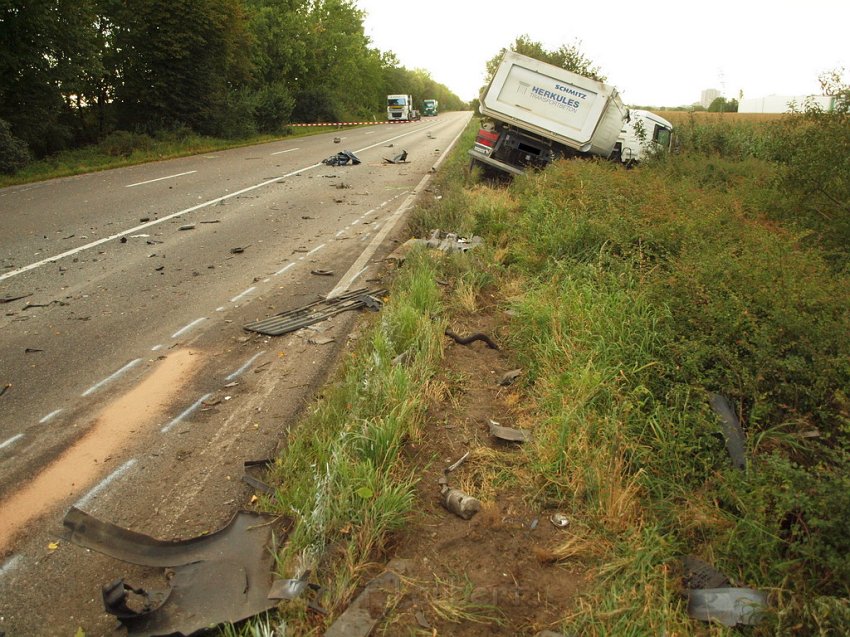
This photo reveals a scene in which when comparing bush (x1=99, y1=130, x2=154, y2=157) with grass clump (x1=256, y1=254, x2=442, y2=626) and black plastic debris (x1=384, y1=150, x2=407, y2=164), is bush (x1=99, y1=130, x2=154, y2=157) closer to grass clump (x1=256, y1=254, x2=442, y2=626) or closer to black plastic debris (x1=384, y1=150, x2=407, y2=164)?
black plastic debris (x1=384, y1=150, x2=407, y2=164)

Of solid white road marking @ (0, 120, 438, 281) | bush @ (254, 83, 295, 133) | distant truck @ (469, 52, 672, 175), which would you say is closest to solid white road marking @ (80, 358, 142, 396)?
solid white road marking @ (0, 120, 438, 281)

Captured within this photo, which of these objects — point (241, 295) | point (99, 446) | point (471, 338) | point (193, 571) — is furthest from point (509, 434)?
point (241, 295)

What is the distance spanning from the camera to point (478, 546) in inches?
111

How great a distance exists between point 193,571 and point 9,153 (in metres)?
16.5

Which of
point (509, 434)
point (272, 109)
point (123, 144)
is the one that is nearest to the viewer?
point (509, 434)

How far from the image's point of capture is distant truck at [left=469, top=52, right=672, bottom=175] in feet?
40.8

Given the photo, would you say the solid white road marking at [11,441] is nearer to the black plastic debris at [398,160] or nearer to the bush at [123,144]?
the black plastic debris at [398,160]

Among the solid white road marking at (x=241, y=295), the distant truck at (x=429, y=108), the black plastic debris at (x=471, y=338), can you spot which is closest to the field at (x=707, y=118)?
the black plastic debris at (x=471, y=338)

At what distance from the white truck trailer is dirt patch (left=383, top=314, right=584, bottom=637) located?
9.95 m

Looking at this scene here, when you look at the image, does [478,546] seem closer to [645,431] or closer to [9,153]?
[645,431]

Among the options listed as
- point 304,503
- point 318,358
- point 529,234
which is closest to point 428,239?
point 529,234

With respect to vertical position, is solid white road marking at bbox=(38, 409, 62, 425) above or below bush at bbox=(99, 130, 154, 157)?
below

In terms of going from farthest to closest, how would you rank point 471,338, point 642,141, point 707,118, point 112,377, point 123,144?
point 707,118 → point 123,144 → point 642,141 → point 471,338 → point 112,377

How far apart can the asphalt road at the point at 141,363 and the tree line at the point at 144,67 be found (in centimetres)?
835
